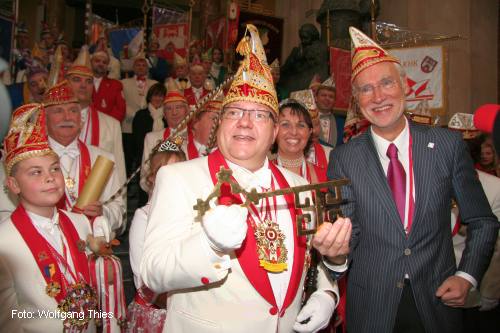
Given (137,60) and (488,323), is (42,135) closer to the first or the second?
(488,323)

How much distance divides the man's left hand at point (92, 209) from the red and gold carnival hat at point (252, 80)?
6.17 feet

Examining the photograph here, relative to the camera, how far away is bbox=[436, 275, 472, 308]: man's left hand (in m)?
2.49

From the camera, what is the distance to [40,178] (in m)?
3.09

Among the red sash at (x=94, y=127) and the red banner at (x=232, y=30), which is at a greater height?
the red banner at (x=232, y=30)

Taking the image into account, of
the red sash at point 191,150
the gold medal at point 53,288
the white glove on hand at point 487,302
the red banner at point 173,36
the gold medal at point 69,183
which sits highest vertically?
the red banner at point 173,36

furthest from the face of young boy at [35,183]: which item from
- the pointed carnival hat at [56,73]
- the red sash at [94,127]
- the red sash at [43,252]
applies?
the red sash at [94,127]

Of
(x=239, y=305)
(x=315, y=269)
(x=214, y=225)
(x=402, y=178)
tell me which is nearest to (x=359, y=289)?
(x=315, y=269)

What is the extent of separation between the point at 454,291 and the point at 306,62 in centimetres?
1068

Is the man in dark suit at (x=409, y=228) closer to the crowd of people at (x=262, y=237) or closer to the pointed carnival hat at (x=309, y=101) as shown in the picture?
the crowd of people at (x=262, y=237)

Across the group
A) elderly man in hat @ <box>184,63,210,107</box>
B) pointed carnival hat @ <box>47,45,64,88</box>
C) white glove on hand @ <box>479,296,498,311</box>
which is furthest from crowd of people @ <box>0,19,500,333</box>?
elderly man in hat @ <box>184,63,210,107</box>

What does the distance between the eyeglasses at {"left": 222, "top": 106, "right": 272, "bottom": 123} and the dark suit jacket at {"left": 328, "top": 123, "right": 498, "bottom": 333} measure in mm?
706

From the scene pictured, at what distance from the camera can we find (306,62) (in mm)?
12531

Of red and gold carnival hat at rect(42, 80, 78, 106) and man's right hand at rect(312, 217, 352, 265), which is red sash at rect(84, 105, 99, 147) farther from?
man's right hand at rect(312, 217, 352, 265)

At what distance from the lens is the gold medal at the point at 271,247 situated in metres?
2.22
